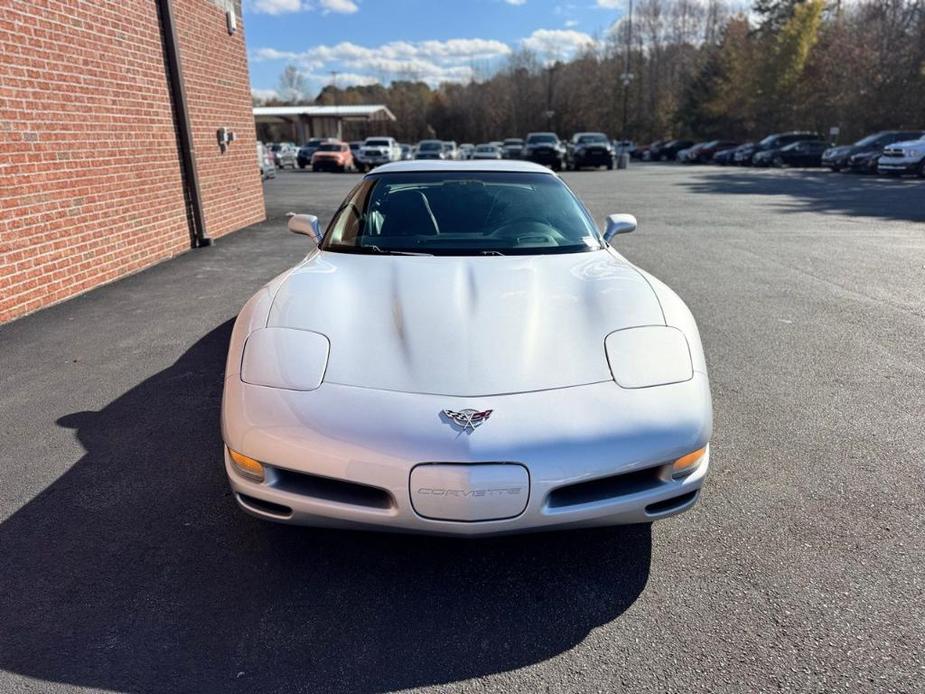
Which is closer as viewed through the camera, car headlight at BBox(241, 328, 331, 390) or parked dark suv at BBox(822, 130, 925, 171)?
car headlight at BBox(241, 328, 331, 390)

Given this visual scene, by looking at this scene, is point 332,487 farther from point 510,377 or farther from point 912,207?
point 912,207

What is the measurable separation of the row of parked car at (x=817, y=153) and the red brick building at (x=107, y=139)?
75.4ft

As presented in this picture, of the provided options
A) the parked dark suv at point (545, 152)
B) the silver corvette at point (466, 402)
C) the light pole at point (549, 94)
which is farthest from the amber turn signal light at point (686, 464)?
the light pole at point (549, 94)

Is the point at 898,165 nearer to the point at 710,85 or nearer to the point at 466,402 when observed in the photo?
the point at 466,402

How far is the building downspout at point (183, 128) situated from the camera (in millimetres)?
8727

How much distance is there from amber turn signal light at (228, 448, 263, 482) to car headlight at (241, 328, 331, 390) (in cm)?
27

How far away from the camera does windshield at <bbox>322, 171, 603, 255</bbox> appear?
137 inches

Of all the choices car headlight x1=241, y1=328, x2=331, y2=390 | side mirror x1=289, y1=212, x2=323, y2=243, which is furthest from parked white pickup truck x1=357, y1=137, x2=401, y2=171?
car headlight x1=241, y1=328, x2=331, y2=390

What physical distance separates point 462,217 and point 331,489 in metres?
2.04

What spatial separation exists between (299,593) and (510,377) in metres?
1.09

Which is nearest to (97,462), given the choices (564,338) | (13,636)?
(13,636)

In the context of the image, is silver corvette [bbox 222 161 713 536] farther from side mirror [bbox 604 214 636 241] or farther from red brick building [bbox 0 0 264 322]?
red brick building [bbox 0 0 264 322]

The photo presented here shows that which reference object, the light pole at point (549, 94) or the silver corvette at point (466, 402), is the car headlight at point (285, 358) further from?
the light pole at point (549, 94)

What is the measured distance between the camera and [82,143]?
A: 22.1ft
